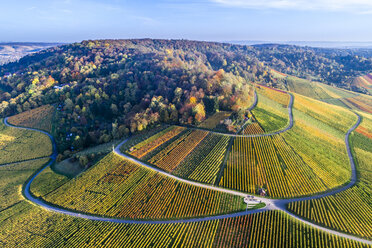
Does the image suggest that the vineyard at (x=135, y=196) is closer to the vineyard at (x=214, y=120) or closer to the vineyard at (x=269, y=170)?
the vineyard at (x=269, y=170)

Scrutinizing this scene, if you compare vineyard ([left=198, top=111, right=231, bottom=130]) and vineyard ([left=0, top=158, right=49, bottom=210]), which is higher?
vineyard ([left=198, top=111, right=231, bottom=130])

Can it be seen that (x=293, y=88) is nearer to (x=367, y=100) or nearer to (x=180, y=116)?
(x=367, y=100)

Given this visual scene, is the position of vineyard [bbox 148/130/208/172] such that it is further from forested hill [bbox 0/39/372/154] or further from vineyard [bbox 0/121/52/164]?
vineyard [bbox 0/121/52/164]

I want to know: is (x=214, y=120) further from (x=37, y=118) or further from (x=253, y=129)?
(x=37, y=118)

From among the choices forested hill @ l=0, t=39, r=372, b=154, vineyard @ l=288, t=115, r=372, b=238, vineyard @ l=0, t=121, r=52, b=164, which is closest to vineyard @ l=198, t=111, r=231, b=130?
forested hill @ l=0, t=39, r=372, b=154

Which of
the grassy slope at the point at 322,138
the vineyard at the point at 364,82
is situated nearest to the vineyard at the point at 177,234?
the grassy slope at the point at 322,138

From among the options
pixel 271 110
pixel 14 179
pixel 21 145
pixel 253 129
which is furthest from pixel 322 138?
pixel 21 145
